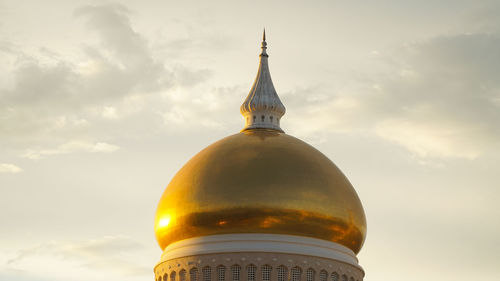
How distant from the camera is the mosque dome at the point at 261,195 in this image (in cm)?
3672

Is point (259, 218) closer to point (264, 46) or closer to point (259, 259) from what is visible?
point (259, 259)

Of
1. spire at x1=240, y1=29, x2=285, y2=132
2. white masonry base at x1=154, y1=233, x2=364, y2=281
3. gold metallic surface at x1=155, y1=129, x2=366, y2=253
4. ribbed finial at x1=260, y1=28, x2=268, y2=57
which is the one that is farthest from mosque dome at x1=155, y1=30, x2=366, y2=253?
ribbed finial at x1=260, y1=28, x2=268, y2=57

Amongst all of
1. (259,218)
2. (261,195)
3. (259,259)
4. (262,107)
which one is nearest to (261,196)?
(261,195)

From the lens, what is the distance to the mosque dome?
36719 mm

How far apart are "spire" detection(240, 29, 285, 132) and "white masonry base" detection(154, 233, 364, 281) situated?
20.9 feet

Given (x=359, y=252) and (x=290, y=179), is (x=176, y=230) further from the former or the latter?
(x=359, y=252)

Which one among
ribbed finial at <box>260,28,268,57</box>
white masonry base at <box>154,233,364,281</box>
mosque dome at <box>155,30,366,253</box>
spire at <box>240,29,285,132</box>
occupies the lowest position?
white masonry base at <box>154,233,364,281</box>

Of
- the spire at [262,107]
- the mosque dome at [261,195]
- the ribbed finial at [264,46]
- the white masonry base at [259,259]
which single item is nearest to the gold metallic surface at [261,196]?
the mosque dome at [261,195]

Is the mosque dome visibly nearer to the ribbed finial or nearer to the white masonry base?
the white masonry base

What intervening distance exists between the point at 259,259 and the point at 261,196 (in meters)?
2.19

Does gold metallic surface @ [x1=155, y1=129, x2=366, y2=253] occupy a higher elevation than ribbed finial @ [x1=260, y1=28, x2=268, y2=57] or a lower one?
lower

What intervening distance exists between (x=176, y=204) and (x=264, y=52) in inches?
359

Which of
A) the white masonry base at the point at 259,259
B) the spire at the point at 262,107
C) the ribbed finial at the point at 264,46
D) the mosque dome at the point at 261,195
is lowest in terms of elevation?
the white masonry base at the point at 259,259

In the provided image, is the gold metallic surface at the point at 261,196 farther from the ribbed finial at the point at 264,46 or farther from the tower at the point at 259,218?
the ribbed finial at the point at 264,46
